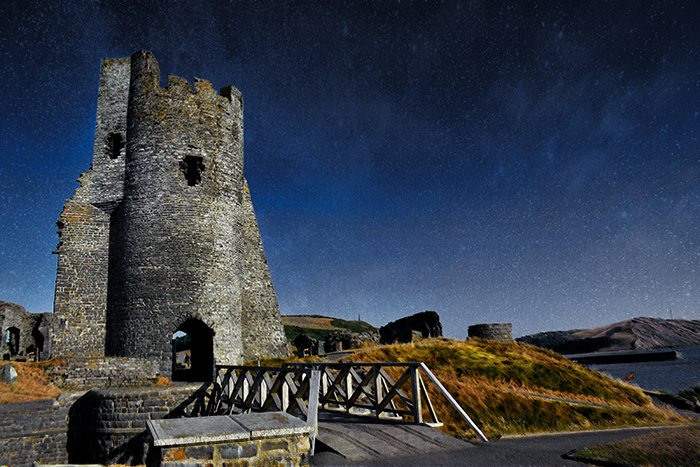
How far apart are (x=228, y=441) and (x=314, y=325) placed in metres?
73.4

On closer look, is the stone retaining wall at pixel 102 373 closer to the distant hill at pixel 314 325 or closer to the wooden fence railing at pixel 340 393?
the wooden fence railing at pixel 340 393

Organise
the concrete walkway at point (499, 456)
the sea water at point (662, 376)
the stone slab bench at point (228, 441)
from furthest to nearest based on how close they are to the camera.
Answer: the sea water at point (662, 376) → the concrete walkway at point (499, 456) → the stone slab bench at point (228, 441)

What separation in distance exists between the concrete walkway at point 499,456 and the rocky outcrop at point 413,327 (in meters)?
24.0

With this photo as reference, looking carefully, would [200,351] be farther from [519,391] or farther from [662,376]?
[662,376]

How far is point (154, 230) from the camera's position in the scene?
709 inches

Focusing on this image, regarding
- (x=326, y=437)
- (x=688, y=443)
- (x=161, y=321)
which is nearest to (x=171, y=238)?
(x=161, y=321)

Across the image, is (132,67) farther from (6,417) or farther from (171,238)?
(6,417)

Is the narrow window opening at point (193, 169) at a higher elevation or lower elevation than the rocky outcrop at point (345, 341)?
higher

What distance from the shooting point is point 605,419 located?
9.48 metres

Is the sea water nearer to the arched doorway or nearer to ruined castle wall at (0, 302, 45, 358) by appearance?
the arched doorway

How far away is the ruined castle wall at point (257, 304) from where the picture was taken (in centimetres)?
2147

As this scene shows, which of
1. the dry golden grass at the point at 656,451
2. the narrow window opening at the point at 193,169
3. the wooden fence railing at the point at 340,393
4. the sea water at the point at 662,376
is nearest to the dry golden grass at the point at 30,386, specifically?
the wooden fence railing at the point at 340,393

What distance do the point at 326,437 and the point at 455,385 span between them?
6.81 meters

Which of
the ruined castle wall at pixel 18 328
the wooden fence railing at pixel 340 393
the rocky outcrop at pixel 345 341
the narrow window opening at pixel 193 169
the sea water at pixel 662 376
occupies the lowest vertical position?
the sea water at pixel 662 376
